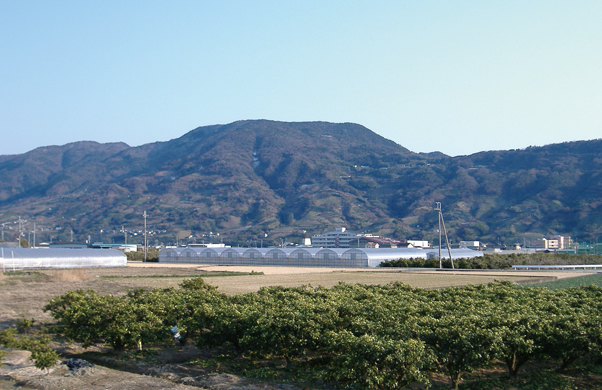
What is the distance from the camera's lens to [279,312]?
1723cm

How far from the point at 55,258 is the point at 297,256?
106 feet

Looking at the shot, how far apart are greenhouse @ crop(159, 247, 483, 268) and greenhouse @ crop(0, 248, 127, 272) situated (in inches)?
540

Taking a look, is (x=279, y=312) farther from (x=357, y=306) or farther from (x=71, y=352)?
(x=71, y=352)

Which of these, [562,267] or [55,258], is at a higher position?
[55,258]

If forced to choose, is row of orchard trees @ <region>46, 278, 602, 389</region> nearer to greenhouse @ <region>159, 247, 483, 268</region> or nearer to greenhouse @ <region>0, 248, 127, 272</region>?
greenhouse @ <region>0, 248, 127, 272</region>

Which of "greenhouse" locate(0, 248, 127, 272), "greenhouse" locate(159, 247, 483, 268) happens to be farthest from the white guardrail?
"greenhouse" locate(0, 248, 127, 272)

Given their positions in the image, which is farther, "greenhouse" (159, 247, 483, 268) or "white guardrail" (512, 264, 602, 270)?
"greenhouse" (159, 247, 483, 268)

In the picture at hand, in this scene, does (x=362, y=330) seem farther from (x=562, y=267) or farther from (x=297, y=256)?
(x=562, y=267)

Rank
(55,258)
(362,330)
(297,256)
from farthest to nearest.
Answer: (297,256), (55,258), (362,330)

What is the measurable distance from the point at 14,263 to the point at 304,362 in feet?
183

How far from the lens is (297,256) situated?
80.7 metres

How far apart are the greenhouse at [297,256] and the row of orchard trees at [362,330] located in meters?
55.8

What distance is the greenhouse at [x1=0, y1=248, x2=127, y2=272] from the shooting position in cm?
6259

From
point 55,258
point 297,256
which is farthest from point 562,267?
point 55,258
